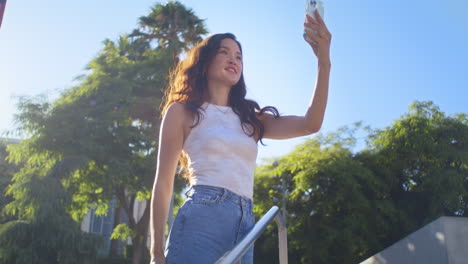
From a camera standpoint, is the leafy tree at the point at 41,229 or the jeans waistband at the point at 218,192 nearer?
the jeans waistband at the point at 218,192

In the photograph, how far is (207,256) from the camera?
53.1 inches

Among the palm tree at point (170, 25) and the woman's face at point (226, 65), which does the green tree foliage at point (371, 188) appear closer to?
the palm tree at point (170, 25)

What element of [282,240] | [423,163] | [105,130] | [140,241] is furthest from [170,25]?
[282,240]

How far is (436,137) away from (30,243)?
14442mm

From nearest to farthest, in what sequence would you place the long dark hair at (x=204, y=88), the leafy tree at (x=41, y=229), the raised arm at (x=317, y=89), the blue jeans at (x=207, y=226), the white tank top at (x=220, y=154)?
the blue jeans at (x=207, y=226) < the white tank top at (x=220, y=154) < the raised arm at (x=317, y=89) < the long dark hair at (x=204, y=88) < the leafy tree at (x=41, y=229)

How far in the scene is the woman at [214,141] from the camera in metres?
1.39

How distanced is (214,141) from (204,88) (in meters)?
0.33

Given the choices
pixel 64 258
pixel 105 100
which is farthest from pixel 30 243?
pixel 105 100

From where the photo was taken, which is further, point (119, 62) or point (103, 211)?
point (103, 211)

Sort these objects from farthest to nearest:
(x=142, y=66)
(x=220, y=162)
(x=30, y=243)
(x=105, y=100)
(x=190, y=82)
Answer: (x=142, y=66) → (x=105, y=100) → (x=30, y=243) → (x=190, y=82) → (x=220, y=162)

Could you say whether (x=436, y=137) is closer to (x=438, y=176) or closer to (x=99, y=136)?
(x=438, y=176)

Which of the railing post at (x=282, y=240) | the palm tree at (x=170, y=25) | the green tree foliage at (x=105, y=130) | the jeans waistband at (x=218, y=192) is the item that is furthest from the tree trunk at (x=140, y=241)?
the jeans waistband at (x=218, y=192)

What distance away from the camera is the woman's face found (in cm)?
179

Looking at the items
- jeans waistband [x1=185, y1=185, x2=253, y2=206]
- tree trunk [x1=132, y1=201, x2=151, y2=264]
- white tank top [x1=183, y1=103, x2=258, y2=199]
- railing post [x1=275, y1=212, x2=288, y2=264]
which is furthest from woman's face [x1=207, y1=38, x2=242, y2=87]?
tree trunk [x1=132, y1=201, x2=151, y2=264]
